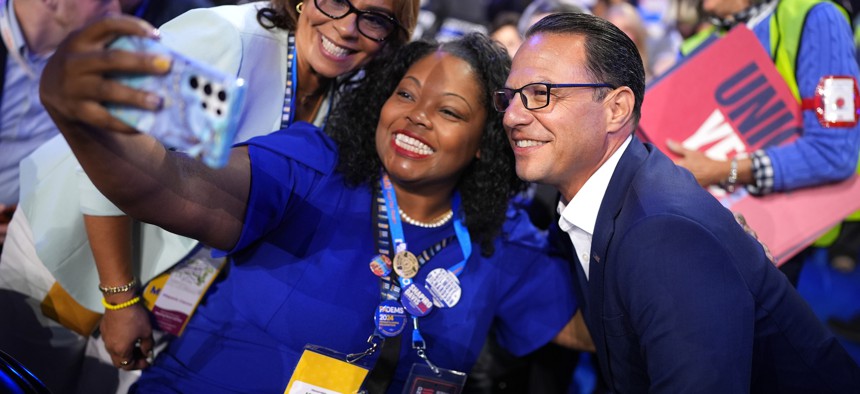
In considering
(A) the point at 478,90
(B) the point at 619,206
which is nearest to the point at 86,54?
(B) the point at 619,206

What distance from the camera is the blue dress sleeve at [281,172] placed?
205cm

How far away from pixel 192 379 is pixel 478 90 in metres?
1.34

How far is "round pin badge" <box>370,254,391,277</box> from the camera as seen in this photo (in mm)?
2361

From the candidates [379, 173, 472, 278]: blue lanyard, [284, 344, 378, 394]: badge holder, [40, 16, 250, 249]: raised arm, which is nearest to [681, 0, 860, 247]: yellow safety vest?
[379, 173, 472, 278]: blue lanyard

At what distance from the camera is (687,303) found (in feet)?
5.59

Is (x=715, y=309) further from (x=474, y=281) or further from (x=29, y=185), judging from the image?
(x=29, y=185)

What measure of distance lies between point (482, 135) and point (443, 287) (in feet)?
1.83

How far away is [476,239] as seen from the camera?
2.59 m

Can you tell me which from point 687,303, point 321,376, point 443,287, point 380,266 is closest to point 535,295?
point 443,287

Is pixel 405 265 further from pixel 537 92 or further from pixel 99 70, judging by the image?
pixel 99 70

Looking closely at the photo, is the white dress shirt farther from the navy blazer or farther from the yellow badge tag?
the yellow badge tag

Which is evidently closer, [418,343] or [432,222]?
[418,343]

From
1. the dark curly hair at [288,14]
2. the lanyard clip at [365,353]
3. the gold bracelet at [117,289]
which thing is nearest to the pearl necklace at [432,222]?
the lanyard clip at [365,353]

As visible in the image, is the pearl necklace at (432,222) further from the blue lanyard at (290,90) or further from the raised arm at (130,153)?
the raised arm at (130,153)
